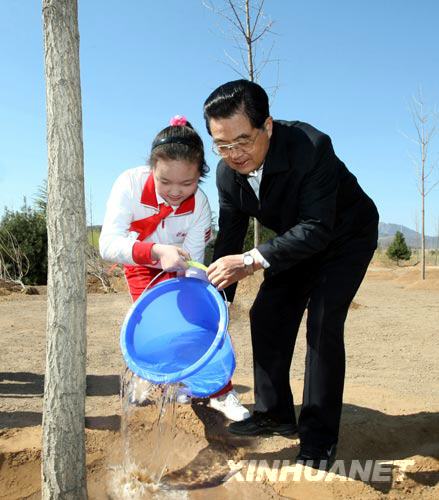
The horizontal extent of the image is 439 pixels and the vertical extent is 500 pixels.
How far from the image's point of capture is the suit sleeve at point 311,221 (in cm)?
232

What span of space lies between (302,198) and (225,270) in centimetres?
49

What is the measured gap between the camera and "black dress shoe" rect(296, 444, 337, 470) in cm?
246

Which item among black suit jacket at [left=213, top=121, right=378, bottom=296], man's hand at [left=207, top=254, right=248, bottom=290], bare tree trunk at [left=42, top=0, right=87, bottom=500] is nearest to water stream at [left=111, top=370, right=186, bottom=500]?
bare tree trunk at [left=42, top=0, right=87, bottom=500]

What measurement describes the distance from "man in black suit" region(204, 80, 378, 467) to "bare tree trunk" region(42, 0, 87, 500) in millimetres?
652

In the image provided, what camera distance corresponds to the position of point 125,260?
8.45ft

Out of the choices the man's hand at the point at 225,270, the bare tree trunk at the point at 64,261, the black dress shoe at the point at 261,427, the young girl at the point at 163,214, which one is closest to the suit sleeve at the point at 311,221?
the man's hand at the point at 225,270

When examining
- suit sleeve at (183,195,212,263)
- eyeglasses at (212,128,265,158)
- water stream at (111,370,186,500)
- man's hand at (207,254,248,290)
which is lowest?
water stream at (111,370,186,500)

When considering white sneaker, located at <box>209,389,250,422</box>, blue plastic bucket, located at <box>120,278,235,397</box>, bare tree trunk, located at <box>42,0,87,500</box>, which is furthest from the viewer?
white sneaker, located at <box>209,389,250,422</box>

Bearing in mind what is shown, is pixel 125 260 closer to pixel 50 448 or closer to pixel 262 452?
pixel 50 448

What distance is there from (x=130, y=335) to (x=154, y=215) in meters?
0.75

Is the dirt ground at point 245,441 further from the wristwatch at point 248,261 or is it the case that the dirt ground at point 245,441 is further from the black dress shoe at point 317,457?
the wristwatch at point 248,261

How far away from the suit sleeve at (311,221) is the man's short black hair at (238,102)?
0.33m

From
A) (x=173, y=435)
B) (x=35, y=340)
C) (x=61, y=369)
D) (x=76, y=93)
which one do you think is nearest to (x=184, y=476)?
(x=173, y=435)

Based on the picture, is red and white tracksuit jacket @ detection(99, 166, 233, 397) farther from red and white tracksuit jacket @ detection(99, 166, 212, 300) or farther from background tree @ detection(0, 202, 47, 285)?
background tree @ detection(0, 202, 47, 285)
